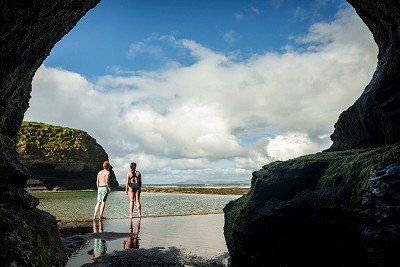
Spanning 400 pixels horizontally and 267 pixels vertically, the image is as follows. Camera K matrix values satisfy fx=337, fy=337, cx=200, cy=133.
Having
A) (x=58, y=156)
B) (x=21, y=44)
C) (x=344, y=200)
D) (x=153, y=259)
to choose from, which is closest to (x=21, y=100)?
(x=21, y=44)

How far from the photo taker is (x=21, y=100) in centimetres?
1162

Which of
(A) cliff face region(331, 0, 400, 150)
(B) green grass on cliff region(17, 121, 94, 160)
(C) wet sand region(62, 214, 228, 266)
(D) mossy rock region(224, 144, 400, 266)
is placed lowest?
(C) wet sand region(62, 214, 228, 266)

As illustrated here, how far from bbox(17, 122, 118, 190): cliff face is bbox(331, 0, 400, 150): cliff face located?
72738mm

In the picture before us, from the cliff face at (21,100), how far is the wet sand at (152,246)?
117cm

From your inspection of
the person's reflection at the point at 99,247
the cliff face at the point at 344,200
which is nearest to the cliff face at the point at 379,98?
the cliff face at the point at 344,200

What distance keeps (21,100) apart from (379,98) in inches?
441

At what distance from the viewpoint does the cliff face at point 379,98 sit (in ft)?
27.4

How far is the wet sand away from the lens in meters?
8.73

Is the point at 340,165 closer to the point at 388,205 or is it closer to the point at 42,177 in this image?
the point at 388,205

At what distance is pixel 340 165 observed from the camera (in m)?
7.16

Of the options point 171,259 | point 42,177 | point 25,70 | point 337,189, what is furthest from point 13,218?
point 42,177

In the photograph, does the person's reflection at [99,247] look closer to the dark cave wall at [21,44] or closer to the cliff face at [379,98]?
the dark cave wall at [21,44]

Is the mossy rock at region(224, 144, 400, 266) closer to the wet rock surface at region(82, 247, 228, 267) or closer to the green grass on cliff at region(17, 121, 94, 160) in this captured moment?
the wet rock surface at region(82, 247, 228, 267)

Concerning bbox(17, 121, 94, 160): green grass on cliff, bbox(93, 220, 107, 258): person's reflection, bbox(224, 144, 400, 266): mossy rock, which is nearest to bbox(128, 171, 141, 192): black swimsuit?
bbox(93, 220, 107, 258): person's reflection
